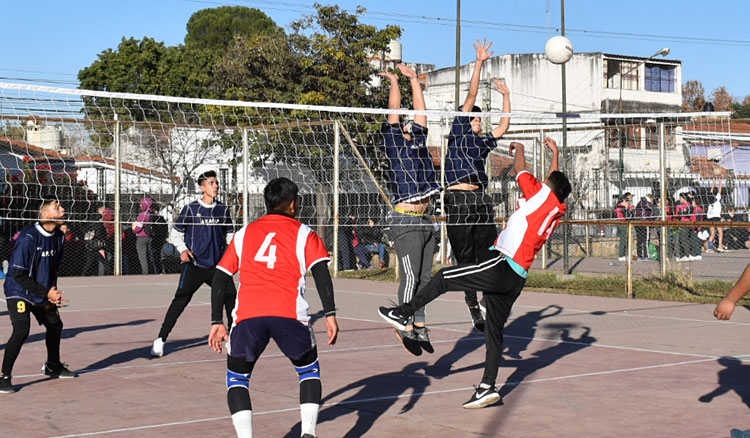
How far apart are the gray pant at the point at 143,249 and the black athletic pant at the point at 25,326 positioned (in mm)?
14159

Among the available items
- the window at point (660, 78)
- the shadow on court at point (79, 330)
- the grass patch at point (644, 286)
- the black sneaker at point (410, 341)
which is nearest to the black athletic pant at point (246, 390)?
the black sneaker at point (410, 341)

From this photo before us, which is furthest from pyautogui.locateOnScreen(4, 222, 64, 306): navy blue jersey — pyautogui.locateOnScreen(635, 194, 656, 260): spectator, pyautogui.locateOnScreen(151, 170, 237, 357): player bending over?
pyautogui.locateOnScreen(635, 194, 656, 260): spectator

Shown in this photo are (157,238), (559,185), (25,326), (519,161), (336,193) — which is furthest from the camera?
(157,238)

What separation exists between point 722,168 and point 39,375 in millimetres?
17634

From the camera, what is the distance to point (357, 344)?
36.2ft

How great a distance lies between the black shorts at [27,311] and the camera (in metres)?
8.56

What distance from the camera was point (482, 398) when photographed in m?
7.27

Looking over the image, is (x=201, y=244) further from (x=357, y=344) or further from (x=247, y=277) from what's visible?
(x=247, y=277)

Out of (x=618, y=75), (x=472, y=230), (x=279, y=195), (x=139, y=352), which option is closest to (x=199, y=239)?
(x=139, y=352)

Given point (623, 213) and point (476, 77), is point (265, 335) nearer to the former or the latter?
point (476, 77)

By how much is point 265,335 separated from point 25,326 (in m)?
3.77

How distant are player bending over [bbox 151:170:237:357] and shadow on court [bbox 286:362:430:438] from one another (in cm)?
249

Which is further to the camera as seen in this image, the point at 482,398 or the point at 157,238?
the point at 157,238

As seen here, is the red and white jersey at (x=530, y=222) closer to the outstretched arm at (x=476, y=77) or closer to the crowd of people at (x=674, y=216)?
the outstretched arm at (x=476, y=77)
